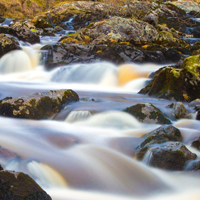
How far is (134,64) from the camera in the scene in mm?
12555

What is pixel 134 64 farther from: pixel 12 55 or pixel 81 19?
pixel 81 19

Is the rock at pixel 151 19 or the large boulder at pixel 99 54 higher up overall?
the rock at pixel 151 19

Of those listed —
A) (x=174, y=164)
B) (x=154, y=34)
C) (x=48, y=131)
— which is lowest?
(x=48, y=131)

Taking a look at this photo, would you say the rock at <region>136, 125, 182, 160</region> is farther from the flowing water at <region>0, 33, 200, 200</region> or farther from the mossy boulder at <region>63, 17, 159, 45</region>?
the mossy boulder at <region>63, 17, 159, 45</region>

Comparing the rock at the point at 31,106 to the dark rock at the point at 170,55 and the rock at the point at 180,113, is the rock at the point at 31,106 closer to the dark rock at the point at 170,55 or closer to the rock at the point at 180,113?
the rock at the point at 180,113

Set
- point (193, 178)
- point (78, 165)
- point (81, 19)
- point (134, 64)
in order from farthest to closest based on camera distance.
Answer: point (81, 19)
point (134, 64)
point (78, 165)
point (193, 178)

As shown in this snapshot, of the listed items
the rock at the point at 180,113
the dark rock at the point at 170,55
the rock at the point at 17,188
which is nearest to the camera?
the rock at the point at 17,188

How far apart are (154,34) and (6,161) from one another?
656 inches

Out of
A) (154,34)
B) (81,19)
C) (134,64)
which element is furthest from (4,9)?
(134,64)

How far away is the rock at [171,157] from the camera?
354 centimetres

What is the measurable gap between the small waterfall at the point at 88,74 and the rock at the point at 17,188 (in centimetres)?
891

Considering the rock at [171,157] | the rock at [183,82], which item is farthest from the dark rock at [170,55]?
the rock at [171,157]

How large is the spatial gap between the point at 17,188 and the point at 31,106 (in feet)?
11.6

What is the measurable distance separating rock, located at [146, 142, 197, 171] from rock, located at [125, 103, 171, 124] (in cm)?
191
